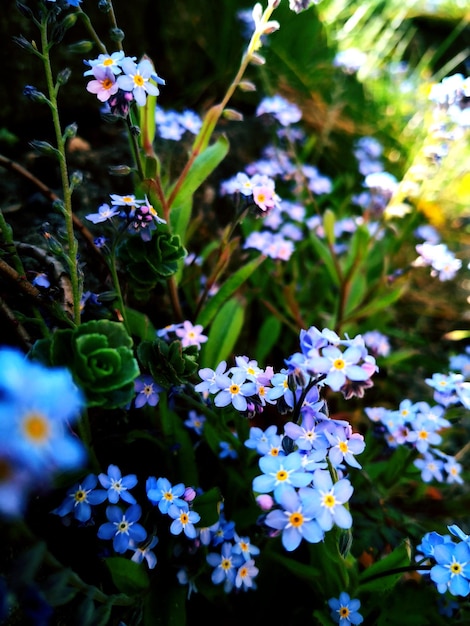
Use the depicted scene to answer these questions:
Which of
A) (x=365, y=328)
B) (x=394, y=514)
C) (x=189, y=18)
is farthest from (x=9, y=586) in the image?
(x=189, y=18)

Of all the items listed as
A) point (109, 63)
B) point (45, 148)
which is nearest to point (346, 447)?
point (45, 148)

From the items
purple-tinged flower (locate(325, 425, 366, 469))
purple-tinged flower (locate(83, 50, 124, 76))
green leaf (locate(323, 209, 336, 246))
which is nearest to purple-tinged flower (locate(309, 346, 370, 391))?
purple-tinged flower (locate(325, 425, 366, 469))

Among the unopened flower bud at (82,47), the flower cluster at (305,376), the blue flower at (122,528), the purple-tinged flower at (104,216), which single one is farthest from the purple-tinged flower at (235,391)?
the unopened flower bud at (82,47)

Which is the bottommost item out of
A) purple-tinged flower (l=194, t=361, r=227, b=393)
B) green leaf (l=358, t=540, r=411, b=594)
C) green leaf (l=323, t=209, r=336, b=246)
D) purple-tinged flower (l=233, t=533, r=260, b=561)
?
purple-tinged flower (l=233, t=533, r=260, b=561)

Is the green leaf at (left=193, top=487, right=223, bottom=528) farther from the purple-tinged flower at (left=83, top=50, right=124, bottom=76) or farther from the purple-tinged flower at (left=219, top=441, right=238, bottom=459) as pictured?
the purple-tinged flower at (left=83, top=50, right=124, bottom=76)

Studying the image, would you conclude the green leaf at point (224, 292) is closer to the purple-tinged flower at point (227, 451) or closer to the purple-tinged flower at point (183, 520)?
the purple-tinged flower at point (227, 451)

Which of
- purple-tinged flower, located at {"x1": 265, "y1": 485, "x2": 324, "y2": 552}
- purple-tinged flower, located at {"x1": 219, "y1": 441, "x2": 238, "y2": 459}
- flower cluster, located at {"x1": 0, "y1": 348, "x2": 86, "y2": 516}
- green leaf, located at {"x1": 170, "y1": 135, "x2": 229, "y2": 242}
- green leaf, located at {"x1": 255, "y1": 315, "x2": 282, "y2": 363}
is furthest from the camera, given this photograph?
green leaf, located at {"x1": 255, "y1": 315, "x2": 282, "y2": 363}
